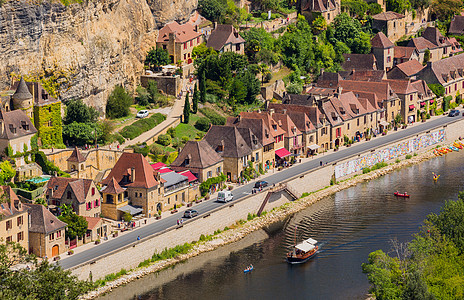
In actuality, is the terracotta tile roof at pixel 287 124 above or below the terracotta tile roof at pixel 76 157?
below

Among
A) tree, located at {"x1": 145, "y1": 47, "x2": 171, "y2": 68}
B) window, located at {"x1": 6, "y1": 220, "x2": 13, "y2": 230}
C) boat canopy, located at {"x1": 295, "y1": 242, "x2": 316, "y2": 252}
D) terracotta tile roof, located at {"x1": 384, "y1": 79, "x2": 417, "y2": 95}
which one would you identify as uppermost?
tree, located at {"x1": 145, "y1": 47, "x2": 171, "y2": 68}

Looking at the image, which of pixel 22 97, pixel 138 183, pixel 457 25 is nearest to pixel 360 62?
pixel 457 25

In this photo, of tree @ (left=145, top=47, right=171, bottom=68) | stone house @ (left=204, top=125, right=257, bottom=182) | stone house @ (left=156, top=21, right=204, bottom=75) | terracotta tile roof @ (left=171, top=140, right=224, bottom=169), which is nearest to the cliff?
tree @ (left=145, top=47, right=171, bottom=68)

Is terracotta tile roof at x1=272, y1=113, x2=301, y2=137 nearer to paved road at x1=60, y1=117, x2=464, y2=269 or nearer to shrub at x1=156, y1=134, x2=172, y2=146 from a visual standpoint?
paved road at x1=60, y1=117, x2=464, y2=269

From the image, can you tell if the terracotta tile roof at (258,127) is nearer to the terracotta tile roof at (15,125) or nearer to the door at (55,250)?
the terracotta tile roof at (15,125)

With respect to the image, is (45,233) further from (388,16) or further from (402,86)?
(388,16)

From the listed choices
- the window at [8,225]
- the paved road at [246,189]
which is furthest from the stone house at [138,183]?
the window at [8,225]
